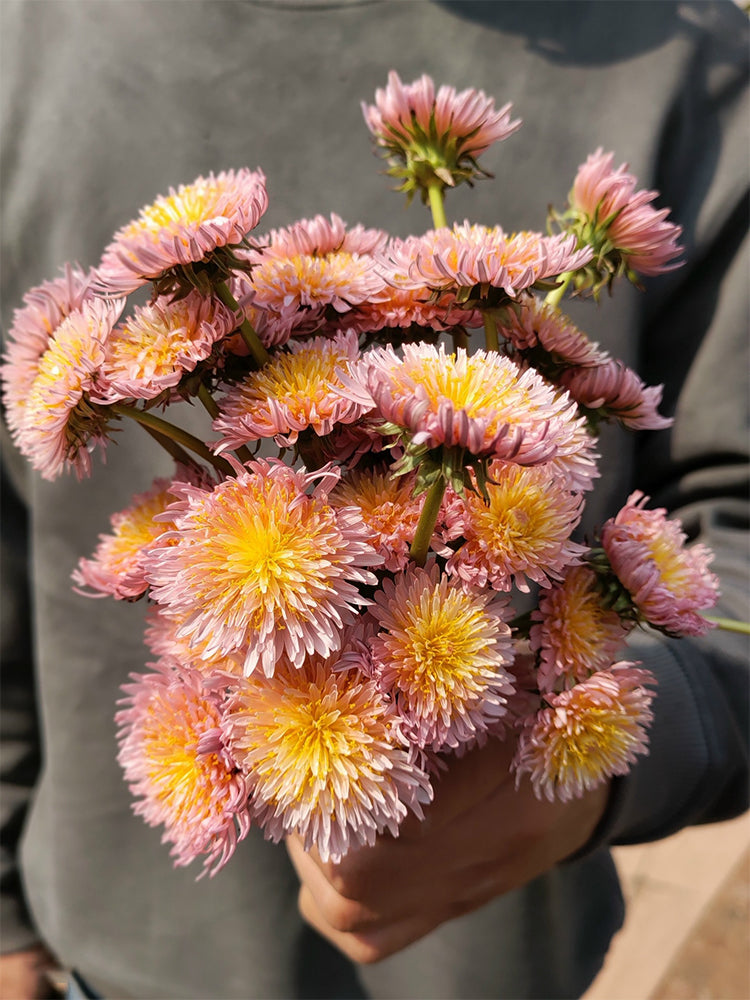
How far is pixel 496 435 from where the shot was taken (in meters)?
0.22

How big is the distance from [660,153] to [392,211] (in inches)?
9.0

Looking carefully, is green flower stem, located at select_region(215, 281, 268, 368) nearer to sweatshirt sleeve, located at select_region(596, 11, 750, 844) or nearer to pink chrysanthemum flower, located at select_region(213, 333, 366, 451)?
pink chrysanthemum flower, located at select_region(213, 333, 366, 451)

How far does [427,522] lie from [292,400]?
0.07 m

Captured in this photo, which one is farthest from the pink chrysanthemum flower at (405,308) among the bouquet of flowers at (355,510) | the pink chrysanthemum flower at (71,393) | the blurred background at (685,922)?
the blurred background at (685,922)

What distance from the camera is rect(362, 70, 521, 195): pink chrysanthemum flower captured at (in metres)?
0.33

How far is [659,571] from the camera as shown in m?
→ 0.29

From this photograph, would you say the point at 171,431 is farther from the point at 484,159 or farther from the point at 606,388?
the point at 484,159

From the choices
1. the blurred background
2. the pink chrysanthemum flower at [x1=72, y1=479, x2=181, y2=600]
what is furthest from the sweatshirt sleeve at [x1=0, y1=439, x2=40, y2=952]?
the blurred background

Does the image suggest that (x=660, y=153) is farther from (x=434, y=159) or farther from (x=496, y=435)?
(x=496, y=435)

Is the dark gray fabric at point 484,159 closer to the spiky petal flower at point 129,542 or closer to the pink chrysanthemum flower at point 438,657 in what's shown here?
the spiky petal flower at point 129,542

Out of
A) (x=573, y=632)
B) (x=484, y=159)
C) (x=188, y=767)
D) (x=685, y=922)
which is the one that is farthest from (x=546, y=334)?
(x=685, y=922)

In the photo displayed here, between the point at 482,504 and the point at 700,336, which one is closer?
the point at 482,504

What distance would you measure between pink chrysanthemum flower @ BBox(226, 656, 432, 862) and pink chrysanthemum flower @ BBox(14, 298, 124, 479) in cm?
12

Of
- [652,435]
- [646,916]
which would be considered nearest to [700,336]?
[652,435]
